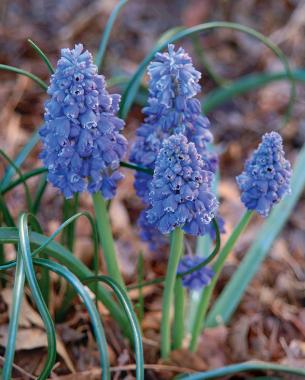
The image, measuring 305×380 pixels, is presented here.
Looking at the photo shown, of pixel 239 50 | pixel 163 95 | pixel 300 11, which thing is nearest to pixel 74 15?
pixel 239 50

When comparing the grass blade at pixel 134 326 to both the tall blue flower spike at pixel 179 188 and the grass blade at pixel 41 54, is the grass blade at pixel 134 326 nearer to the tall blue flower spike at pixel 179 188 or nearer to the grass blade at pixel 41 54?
the tall blue flower spike at pixel 179 188

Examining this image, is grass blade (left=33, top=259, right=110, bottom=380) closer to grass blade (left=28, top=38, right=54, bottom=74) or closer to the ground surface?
the ground surface

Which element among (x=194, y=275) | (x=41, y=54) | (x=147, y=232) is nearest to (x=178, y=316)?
(x=194, y=275)

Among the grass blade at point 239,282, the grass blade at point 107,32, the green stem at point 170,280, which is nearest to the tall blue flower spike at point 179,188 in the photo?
the green stem at point 170,280

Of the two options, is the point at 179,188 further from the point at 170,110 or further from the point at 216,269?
the point at 216,269

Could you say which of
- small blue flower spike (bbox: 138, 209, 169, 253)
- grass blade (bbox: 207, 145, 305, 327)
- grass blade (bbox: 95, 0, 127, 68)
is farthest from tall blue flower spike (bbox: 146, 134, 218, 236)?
grass blade (bbox: 207, 145, 305, 327)
